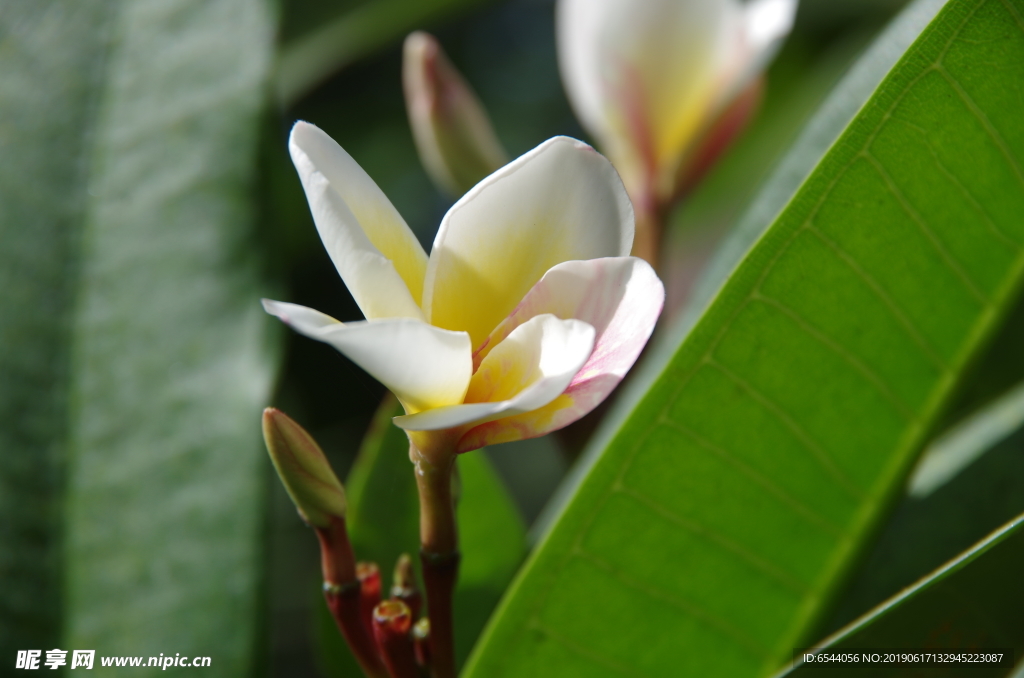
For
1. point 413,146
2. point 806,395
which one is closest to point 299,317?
point 806,395

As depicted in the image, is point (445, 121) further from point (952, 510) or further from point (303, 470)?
Answer: point (952, 510)

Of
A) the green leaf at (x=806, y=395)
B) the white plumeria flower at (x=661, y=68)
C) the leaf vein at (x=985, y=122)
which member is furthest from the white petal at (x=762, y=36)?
the leaf vein at (x=985, y=122)

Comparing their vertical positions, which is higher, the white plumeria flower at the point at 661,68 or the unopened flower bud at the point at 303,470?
the white plumeria flower at the point at 661,68

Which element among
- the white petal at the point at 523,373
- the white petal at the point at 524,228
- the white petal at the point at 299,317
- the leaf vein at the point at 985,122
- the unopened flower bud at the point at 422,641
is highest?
the leaf vein at the point at 985,122

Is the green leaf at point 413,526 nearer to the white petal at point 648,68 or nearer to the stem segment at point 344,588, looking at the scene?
the stem segment at point 344,588

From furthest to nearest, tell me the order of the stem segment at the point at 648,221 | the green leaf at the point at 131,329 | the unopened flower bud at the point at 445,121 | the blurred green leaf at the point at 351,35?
the blurred green leaf at the point at 351,35 → the stem segment at the point at 648,221 → the unopened flower bud at the point at 445,121 → the green leaf at the point at 131,329

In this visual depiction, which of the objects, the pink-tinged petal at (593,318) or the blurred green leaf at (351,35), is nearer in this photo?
the pink-tinged petal at (593,318)

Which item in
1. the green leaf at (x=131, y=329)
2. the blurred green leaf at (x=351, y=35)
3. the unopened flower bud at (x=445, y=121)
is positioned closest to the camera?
the green leaf at (x=131, y=329)
